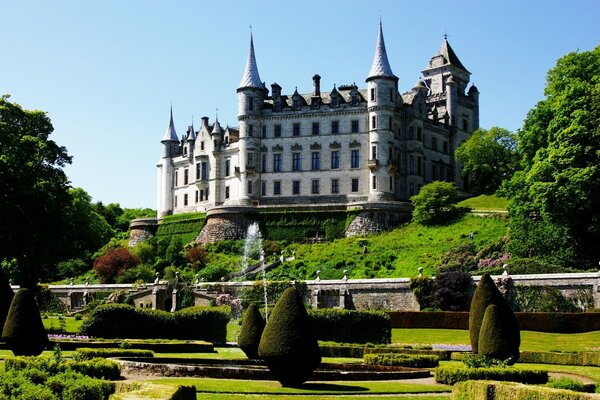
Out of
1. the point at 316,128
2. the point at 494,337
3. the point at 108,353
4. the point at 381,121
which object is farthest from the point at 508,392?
the point at 316,128

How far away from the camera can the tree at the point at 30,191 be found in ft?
152

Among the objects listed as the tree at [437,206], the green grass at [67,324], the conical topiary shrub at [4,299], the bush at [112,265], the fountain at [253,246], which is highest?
the tree at [437,206]

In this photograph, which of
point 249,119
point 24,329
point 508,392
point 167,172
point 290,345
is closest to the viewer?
point 508,392

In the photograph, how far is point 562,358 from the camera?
1112 inches

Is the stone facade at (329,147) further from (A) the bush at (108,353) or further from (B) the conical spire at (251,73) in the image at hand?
(A) the bush at (108,353)

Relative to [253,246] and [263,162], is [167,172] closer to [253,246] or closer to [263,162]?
[263,162]

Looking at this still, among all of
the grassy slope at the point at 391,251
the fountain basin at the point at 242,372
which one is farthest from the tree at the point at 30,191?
the fountain basin at the point at 242,372

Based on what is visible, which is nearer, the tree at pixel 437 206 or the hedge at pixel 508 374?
the hedge at pixel 508 374

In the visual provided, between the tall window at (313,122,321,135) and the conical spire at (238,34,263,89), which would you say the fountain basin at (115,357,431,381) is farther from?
the conical spire at (238,34,263,89)

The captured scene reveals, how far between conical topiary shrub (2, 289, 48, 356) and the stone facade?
160 feet

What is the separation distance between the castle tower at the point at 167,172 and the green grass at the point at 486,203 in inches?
1185

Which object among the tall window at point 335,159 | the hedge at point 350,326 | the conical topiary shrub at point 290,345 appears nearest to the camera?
the conical topiary shrub at point 290,345

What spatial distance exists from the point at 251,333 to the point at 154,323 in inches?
442

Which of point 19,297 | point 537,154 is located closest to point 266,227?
point 537,154
